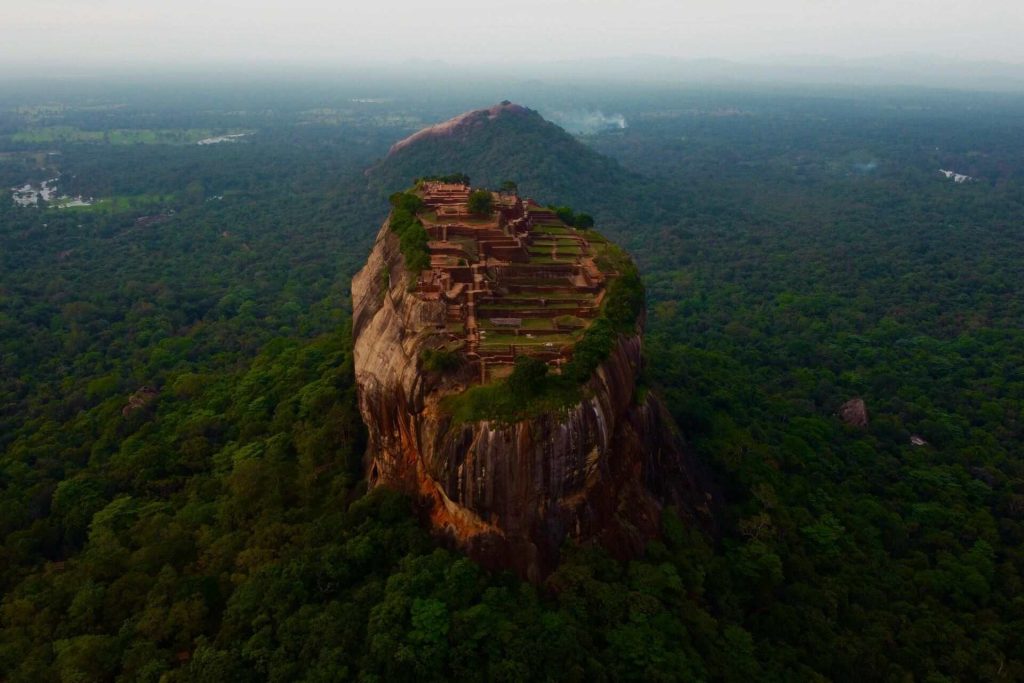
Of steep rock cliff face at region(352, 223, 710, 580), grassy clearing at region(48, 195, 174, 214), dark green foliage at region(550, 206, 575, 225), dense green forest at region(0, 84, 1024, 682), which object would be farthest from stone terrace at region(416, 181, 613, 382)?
grassy clearing at region(48, 195, 174, 214)

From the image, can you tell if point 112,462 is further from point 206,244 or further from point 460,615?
point 206,244

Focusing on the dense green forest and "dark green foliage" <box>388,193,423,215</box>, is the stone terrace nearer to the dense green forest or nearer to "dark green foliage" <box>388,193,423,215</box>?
"dark green foliage" <box>388,193,423,215</box>

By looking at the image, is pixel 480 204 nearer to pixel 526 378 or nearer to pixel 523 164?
pixel 526 378

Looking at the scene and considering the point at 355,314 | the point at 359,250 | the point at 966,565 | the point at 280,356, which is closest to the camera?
the point at 966,565

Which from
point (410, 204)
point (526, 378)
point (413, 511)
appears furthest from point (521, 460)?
point (410, 204)

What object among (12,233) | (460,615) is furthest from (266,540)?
(12,233)

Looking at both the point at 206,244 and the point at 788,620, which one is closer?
the point at 788,620

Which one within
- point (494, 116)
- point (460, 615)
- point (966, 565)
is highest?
point (494, 116)
